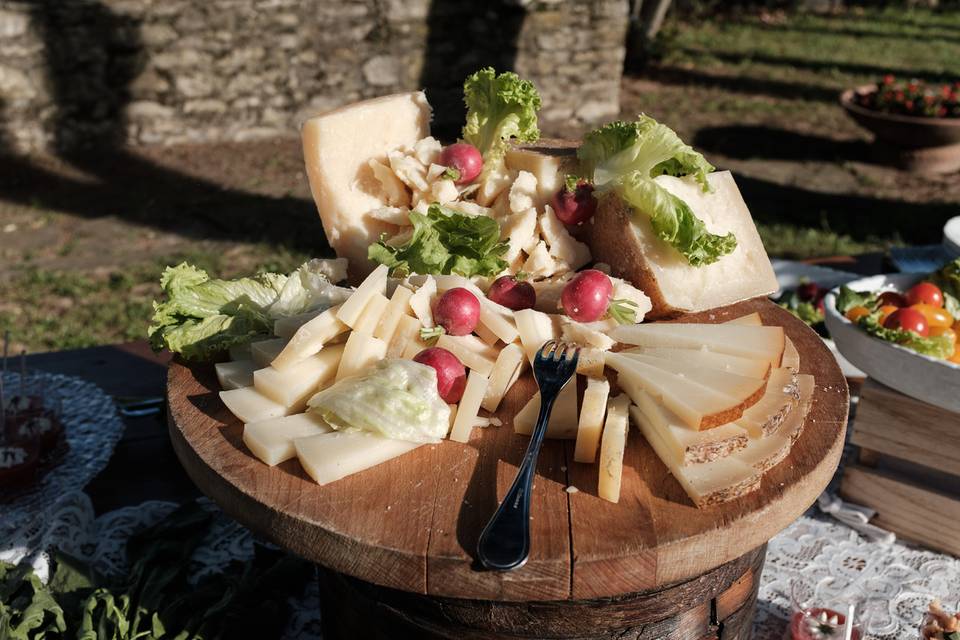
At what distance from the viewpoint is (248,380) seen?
87.0 inches

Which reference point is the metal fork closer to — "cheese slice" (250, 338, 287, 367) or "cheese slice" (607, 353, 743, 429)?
"cheese slice" (607, 353, 743, 429)

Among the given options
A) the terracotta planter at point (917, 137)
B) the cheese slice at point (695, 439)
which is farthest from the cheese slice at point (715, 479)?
the terracotta planter at point (917, 137)

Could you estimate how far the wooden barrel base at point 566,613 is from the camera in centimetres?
189

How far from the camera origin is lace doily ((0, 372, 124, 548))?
9.36 ft

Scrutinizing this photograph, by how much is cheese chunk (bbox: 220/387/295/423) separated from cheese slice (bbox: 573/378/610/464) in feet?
2.31

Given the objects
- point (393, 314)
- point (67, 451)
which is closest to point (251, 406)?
point (393, 314)

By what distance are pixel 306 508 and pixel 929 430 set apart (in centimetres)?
217

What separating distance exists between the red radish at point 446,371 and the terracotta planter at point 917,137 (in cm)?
865

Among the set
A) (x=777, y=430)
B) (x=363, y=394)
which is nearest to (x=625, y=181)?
(x=777, y=430)

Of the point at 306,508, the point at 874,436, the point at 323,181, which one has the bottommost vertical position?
the point at 874,436

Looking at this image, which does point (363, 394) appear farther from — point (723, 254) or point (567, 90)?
point (567, 90)

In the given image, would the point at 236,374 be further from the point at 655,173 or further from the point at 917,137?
the point at 917,137

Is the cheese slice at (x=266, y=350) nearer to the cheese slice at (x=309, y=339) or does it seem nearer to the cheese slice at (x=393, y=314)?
the cheese slice at (x=309, y=339)

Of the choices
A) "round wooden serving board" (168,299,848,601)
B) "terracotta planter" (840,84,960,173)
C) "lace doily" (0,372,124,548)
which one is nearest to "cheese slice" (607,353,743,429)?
"round wooden serving board" (168,299,848,601)
